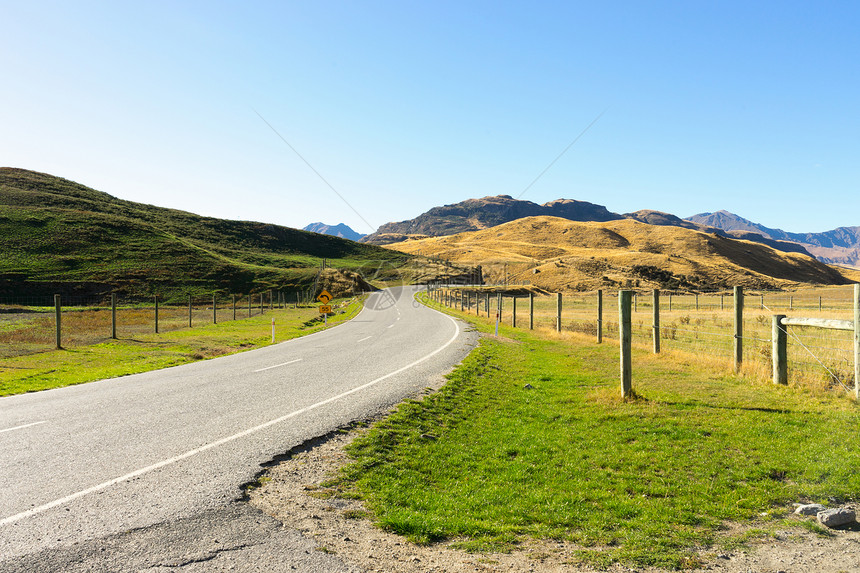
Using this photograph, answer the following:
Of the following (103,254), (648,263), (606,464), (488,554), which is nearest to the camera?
(488,554)

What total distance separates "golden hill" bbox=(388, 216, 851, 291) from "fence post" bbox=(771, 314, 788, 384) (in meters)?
82.5

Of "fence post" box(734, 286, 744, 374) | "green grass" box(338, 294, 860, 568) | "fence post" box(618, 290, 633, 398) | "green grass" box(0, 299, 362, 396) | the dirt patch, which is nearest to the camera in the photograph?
the dirt patch

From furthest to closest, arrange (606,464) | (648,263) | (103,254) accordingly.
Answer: (648,263) < (103,254) < (606,464)

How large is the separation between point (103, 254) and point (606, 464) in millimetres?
99900

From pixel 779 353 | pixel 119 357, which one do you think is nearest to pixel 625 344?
pixel 779 353

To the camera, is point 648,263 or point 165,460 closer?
point 165,460

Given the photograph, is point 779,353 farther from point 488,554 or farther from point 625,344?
point 488,554

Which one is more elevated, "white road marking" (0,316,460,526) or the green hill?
the green hill

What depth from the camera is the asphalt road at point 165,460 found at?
3971 mm

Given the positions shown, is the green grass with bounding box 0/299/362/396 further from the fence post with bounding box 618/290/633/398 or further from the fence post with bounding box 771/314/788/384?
the fence post with bounding box 771/314/788/384

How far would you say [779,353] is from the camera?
10586mm

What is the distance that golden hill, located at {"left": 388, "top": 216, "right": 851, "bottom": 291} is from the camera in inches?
3905

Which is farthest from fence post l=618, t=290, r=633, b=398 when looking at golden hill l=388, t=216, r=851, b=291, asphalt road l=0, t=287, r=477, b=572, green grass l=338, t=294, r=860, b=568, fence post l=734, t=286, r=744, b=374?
golden hill l=388, t=216, r=851, b=291

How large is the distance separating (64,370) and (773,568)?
57.8 feet
